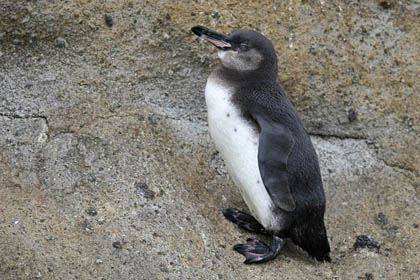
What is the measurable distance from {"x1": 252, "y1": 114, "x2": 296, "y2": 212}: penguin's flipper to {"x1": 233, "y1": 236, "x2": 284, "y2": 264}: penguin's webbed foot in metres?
0.25

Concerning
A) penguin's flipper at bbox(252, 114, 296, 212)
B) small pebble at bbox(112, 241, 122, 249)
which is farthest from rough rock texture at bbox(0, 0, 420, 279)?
penguin's flipper at bbox(252, 114, 296, 212)

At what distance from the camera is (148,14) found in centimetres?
279

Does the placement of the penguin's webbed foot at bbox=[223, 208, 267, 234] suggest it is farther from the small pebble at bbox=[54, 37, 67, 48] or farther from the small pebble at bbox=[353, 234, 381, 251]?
the small pebble at bbox=[54, 37, 67, 48]

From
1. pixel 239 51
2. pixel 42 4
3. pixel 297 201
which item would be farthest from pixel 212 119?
pixel 42 4

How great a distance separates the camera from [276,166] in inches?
84.9

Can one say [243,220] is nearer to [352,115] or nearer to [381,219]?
[381,219]

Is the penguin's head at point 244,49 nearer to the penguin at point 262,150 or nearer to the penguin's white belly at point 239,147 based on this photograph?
the penguin at point 262,150

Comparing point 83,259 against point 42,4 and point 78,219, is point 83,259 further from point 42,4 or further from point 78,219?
point 42,4

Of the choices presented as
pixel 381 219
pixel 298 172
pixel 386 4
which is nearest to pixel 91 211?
pixel 298 172

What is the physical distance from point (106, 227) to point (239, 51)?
865mm

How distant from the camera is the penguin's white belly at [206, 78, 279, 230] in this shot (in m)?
2.29

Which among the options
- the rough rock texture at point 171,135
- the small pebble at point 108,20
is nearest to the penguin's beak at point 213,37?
the rough rock texture at point 171,135

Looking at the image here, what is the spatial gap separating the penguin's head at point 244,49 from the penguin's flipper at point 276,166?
0.39 m

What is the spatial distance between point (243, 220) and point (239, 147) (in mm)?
332
